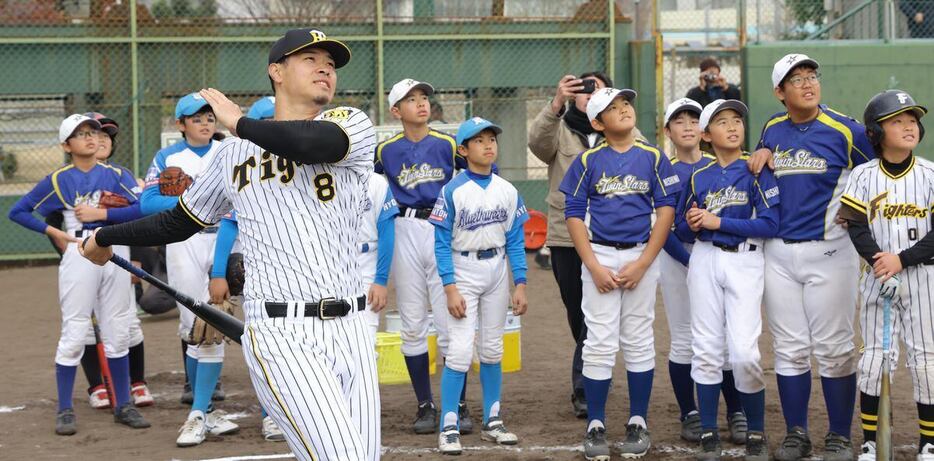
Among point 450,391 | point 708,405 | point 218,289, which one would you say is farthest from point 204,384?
point 708,405

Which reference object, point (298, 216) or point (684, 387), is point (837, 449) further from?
point (298, 216)

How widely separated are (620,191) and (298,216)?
2596 millimetres

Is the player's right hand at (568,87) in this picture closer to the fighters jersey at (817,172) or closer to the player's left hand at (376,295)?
the fighters jersey at (817,172)

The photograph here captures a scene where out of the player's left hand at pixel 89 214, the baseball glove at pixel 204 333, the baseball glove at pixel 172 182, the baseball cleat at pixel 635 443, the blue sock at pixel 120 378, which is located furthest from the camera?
the blue sock at pixel 120 378

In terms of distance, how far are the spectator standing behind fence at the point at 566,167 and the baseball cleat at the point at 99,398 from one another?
3.03m

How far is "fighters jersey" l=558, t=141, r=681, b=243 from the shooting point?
237 inches

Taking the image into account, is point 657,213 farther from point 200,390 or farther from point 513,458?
point 200,390

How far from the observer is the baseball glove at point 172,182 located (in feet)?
22.0

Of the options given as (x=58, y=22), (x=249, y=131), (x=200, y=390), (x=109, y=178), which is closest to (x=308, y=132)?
(x=249, y=131)

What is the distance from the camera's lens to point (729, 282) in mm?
5777

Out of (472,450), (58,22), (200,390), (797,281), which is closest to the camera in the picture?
(797,281)

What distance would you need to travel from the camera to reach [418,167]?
6.85 metres

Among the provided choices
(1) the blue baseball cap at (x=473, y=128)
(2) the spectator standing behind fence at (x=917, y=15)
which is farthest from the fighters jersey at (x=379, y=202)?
(2) the spectator standing behind fence at (x=917, y=15)

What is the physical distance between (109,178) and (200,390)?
5.06 feet
